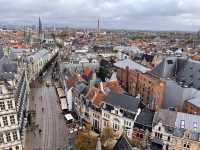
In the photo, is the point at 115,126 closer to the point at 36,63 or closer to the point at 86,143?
the point at 86,143

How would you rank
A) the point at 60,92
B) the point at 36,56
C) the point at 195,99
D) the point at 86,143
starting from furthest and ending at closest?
the point at 36,56 → the point at 60,92 → the point at 195,99 → the point at 86,143

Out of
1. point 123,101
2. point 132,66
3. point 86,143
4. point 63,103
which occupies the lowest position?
point 63,103

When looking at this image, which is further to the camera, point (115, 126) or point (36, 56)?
point (36, 56)

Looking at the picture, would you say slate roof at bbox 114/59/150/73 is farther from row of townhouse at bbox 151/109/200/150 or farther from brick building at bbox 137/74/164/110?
row of townhouse at bbox 151/109/200/150

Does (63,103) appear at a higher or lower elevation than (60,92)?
lower

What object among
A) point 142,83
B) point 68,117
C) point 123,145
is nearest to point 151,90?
point 142,83

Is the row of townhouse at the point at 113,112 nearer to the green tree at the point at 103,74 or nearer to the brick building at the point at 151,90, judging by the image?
the brick building at the point at 151,90

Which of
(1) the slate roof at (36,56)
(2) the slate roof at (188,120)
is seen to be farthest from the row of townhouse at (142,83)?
(1) the slate roof at (36,56)
